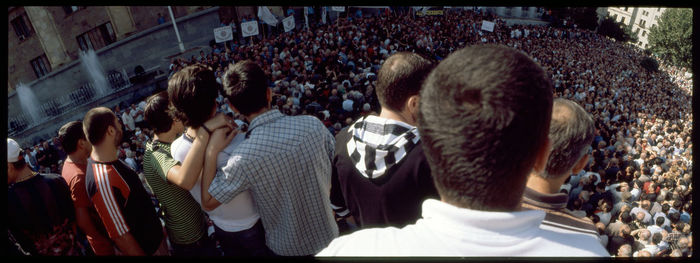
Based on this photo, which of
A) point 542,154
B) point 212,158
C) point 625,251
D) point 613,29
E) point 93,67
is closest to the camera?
point 542,154

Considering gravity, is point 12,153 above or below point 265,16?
above

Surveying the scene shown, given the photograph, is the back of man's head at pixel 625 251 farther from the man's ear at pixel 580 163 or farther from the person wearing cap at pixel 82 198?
the person wearing cap at pixel 82 198

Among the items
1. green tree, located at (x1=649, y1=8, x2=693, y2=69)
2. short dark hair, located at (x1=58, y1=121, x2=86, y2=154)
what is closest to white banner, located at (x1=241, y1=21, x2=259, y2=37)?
short dark hair, located at (x1=58, y1=121, x2=86, y2=154)

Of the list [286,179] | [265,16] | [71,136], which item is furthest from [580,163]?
[265,16]

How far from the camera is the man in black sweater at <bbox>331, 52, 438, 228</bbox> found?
1.85 m

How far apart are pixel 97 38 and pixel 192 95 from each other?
877 inches

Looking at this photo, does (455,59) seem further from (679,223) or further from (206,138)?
(679,223)

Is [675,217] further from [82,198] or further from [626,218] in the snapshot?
[82,198]

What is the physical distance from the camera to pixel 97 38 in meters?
19.4

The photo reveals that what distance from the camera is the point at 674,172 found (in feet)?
22.8

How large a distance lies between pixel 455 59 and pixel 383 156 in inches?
41.2

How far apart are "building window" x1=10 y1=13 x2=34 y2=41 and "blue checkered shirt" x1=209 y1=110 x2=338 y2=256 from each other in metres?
24.2

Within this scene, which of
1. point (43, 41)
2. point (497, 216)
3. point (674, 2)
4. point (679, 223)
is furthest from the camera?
point (43, 41)

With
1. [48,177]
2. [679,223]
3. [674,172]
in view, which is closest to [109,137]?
[48,177]
